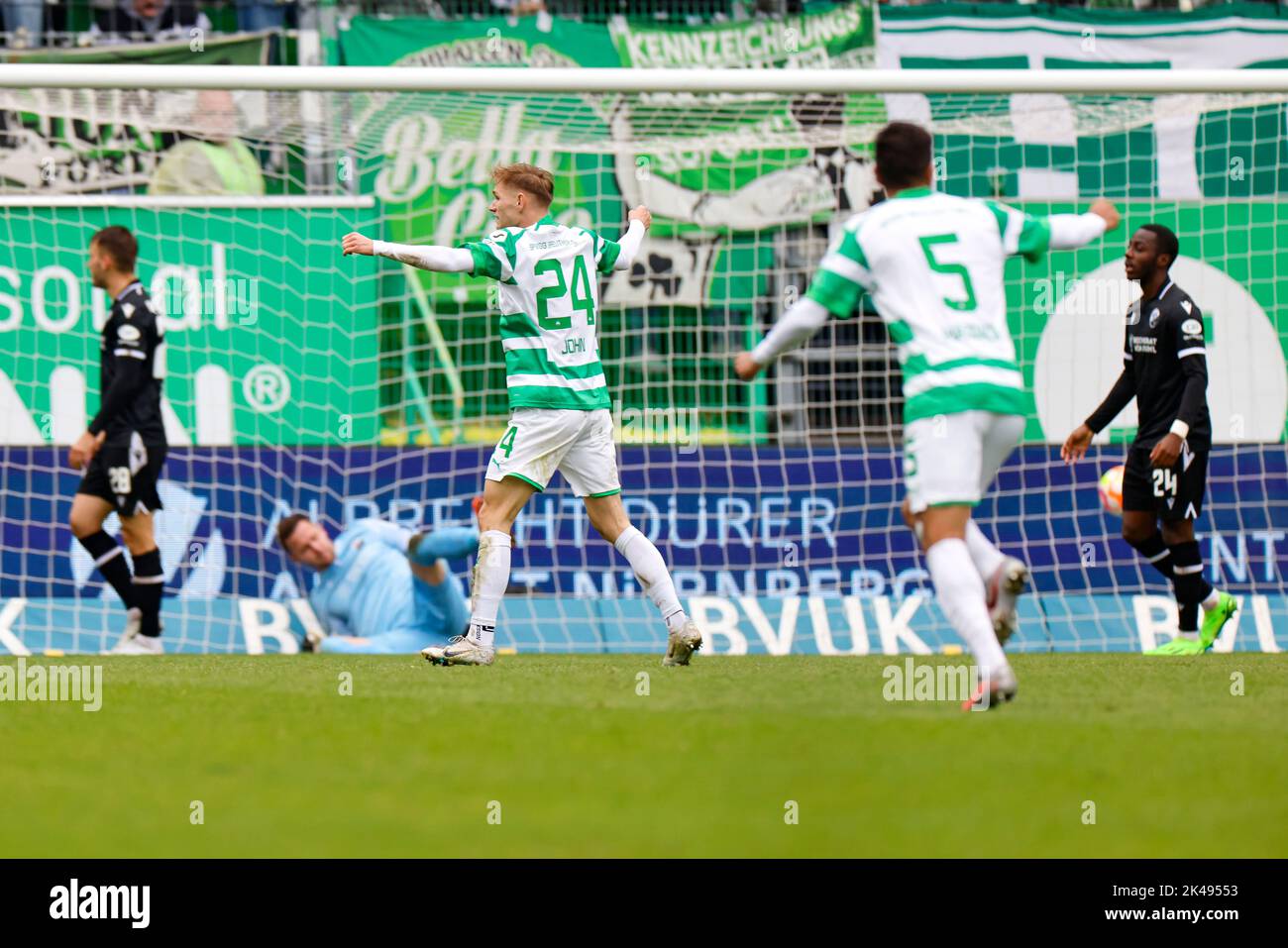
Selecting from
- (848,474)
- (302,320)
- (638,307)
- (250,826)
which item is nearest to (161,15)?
(302,320)

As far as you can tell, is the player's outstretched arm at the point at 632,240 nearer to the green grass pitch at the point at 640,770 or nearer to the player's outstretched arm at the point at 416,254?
the player's outstretched arm at the point at 416,254

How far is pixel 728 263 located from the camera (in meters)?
12.9

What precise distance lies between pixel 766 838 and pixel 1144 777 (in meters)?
1.18

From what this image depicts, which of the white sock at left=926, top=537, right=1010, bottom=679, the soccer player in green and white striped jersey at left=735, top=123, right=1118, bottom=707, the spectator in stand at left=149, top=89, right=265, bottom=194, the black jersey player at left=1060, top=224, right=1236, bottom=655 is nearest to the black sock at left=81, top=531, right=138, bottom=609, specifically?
the spectator in stand at left=149, top=89, right=265, bottom=194

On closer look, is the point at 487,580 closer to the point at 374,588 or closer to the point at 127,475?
the point at 127,475

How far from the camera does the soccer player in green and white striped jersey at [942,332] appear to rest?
5.89 m

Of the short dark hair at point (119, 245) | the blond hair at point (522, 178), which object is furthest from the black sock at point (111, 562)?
the blond hair at point (522, 178)

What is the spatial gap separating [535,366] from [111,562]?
3.12 meters

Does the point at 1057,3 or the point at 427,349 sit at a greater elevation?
the point at 1057,3

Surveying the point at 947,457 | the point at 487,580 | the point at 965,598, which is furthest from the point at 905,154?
the point at 487,580

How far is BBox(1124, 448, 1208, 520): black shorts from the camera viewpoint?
888cm

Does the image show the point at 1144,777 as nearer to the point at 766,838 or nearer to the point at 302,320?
the point at 766,838

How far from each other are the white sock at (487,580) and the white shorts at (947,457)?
2241mm

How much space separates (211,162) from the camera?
41.5ft
